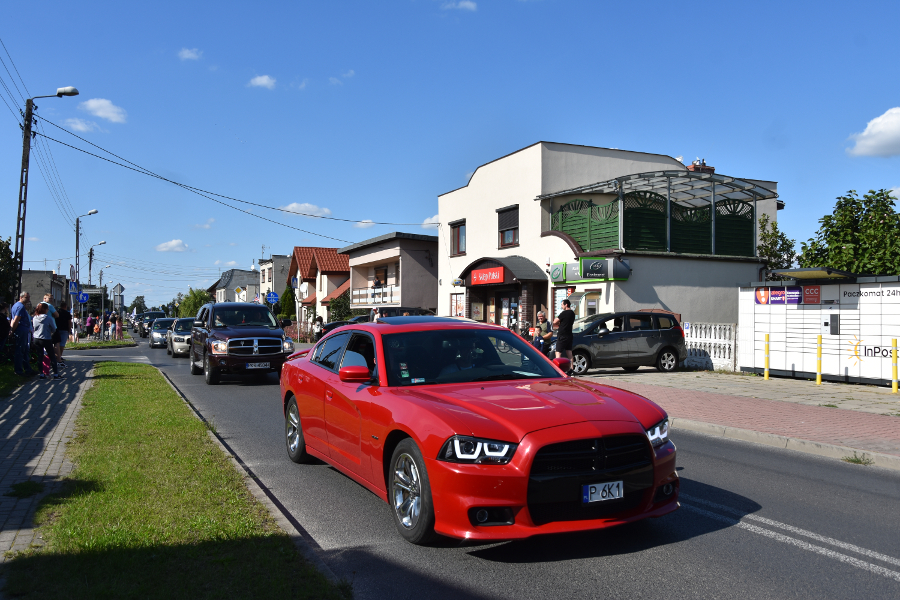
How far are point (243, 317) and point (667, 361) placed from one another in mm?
11028

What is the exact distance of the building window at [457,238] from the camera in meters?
31.6

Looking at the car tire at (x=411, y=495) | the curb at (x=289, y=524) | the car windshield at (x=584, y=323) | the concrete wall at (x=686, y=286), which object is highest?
the concrete wall at (x=686, y=286)

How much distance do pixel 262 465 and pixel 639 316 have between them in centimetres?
1321

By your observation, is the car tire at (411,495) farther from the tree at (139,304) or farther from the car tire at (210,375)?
the tree at (139,304)

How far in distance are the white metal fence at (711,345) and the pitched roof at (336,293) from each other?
112 ft

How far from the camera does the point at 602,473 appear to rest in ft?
13.5

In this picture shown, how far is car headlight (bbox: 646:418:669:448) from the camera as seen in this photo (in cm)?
444

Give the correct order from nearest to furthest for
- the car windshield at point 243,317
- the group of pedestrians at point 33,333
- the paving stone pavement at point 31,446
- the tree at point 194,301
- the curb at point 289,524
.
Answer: the curb at point 289,524
the paving stone pavement at point 31,446
the group of pedestrians at point 33,333
the car windshield at point 243,317
the tree at point 194,301

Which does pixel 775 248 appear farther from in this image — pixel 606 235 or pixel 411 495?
pixel 411 495

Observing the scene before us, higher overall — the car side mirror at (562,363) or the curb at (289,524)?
the car side mirror at (562,363)

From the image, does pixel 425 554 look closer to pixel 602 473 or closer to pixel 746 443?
pixel 602 473

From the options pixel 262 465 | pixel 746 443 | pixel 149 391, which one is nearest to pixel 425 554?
pixel 262 465

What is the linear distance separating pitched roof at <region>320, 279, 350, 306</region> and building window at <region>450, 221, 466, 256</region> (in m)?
19.8

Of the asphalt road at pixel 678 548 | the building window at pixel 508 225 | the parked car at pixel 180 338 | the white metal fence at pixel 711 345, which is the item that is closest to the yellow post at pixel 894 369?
the white metal fence at pixel 711 345
